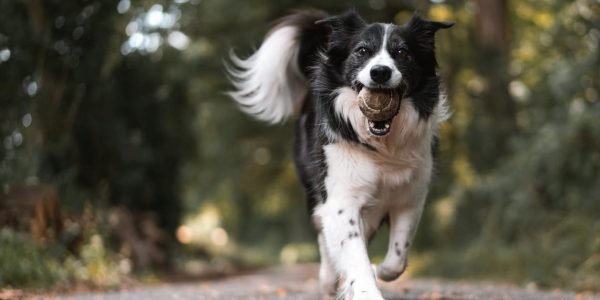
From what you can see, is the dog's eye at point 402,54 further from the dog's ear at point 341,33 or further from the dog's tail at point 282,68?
the dog's tail at point 282,68

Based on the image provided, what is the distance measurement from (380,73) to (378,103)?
0.22 metres

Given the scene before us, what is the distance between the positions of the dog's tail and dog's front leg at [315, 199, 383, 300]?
1.49m

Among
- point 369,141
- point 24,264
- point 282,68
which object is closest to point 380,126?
point 369,141

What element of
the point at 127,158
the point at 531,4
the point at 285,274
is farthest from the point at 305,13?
the point at 531,4

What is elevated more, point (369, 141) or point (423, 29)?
point (423, 29)

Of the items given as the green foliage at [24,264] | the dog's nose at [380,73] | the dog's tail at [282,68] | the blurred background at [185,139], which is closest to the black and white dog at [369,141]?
the dog's nose at [380,73]

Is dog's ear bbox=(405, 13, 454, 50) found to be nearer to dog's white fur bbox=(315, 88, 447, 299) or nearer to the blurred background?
dog's white fur bbox=(315, 88, 447, 299)

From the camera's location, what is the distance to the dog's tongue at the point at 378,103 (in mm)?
4879

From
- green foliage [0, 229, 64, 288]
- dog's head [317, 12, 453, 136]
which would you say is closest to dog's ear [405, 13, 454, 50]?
dog's head [317, 12, 453, 136]

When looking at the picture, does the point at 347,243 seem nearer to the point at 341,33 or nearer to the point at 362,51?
the point at 362,51

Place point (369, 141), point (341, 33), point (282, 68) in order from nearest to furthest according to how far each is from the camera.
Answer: point (369, 141) < point (341, 33) < point (282, 68)

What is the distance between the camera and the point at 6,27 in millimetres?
9141

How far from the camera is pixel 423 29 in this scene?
5.27 m

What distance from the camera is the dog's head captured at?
481 cm
